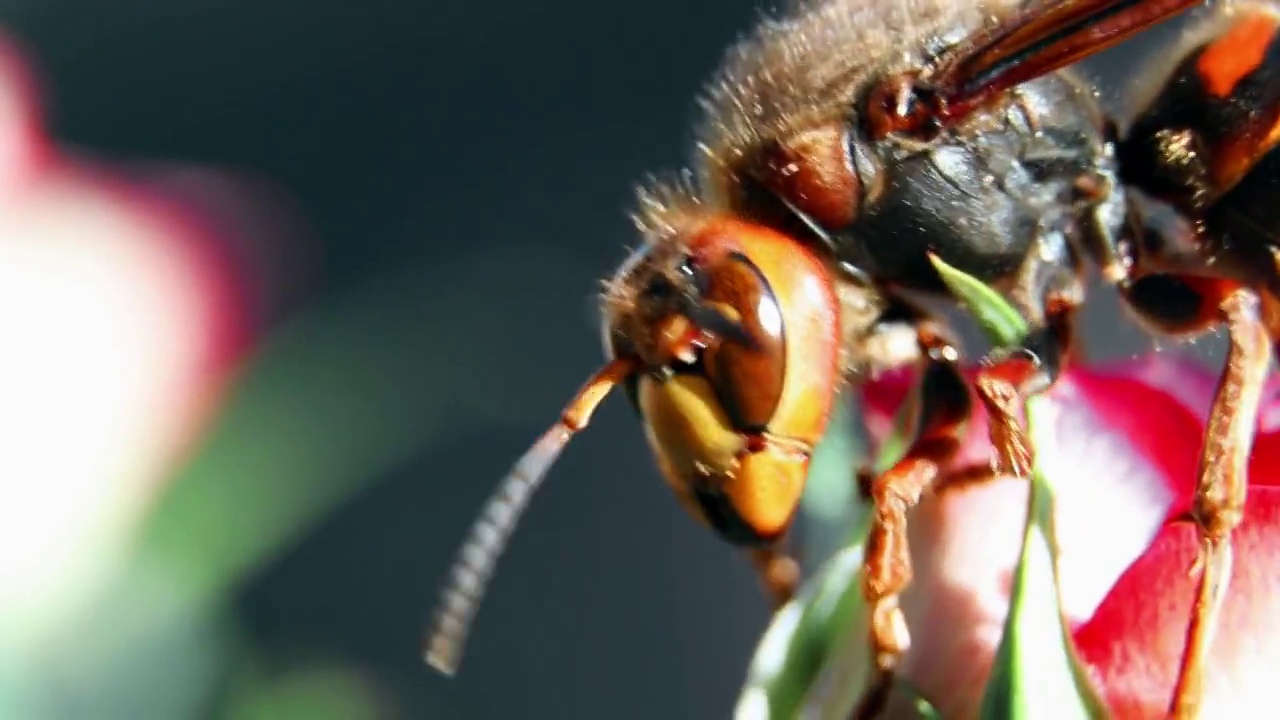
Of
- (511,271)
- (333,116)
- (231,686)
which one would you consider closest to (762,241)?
(231,686)

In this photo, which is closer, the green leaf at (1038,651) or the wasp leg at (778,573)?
the green leaf at (1038,651)

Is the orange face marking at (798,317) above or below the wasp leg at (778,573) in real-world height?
above

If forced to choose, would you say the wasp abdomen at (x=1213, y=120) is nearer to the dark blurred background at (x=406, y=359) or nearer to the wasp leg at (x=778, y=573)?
the wasp leg at (x=778, y=573)

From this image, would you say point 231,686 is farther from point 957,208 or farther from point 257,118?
point 957,208

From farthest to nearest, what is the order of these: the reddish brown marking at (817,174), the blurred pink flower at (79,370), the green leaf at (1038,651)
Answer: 1. the blurred pink flower at (79,370)
2. the reddish brown marking at (817,174)
3. the green leaf at (1038,651)

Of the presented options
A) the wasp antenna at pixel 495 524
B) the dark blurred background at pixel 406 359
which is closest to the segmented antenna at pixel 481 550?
the wasp antenna at pixel 495 524

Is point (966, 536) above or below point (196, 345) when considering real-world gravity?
above

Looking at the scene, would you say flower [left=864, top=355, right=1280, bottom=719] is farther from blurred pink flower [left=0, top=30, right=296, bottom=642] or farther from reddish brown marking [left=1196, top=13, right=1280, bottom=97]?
blurred pink flower [left=0, top=30, right=296, bottom=642]

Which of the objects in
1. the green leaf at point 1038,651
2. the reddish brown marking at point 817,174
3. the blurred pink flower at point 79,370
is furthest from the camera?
the blurred pink flower at point 79,370
